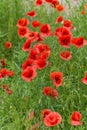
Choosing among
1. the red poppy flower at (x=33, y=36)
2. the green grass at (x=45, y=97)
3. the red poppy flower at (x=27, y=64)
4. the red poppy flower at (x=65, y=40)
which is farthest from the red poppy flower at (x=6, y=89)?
the red poppy flower at (x=65, y=40)

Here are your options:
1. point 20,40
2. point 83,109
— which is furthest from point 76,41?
point 20,40

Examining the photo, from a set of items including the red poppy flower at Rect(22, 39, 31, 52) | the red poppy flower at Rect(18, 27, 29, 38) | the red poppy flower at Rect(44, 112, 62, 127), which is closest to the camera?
the red poppy flower at Rect(44, 112, 62, 127)

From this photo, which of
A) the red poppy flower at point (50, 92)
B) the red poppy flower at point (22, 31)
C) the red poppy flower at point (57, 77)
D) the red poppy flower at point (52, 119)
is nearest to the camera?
the red poppy flower at point (52, 119)

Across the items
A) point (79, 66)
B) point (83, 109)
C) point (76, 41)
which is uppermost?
point (76, 41)

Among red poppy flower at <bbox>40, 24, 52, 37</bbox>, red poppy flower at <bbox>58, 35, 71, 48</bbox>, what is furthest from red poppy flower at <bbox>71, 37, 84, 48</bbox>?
red poppy flower at <bbox>40, 24, 52, 37</bbox>

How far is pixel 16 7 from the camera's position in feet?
14.5

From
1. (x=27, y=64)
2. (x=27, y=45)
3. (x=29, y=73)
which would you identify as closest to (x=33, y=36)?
(x=27, y=45)

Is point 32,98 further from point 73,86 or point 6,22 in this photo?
point 6,22

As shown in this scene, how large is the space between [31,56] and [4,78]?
1.26 ft

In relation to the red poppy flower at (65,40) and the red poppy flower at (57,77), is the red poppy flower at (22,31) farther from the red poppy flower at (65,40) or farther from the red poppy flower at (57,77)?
the red poppy flower at (57,77)

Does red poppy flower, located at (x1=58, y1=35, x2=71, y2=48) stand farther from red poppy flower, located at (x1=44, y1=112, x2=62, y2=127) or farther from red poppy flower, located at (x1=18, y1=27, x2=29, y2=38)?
red poppy flower, located at (x1=44, y1=112, x2=62, y2=127)

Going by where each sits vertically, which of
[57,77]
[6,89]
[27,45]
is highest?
[27,45]

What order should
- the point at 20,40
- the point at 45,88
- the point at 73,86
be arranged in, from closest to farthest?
1. the point at 45,88
2. the point at 73,86
3. the point at 20,40

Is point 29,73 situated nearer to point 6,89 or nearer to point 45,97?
point 45,97
